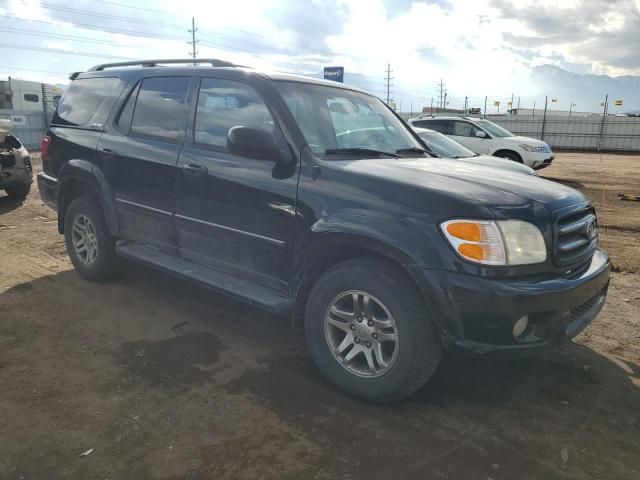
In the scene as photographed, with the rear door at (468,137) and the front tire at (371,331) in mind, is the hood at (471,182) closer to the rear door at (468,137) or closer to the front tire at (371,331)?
the front tire at (371,331)

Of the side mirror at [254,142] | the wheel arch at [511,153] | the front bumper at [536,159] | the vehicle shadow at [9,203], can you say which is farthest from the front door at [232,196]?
the front bumper at [536,159]

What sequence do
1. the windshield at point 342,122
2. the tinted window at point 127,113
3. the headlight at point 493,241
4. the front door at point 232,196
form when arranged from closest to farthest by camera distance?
the headlight at point 493,241
the front door at point 232,196
the windshield at point 342,122
the tinted window at point 127,113

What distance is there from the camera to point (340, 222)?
9.69 feet

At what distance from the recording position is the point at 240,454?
2533mm

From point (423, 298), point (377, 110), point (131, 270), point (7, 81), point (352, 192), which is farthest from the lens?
point (7, 81)

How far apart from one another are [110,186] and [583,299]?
12.6 feet

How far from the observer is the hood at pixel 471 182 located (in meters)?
2.76

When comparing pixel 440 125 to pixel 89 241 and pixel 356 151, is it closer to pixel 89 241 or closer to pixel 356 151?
pixel 89 241

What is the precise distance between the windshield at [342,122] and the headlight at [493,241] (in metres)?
1.08

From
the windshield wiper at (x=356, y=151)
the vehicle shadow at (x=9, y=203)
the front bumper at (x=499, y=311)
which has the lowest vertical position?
the vehicle shadow at (x=9, y=203)

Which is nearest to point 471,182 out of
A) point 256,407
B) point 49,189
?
point 256,407

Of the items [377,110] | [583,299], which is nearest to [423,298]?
[583,299]

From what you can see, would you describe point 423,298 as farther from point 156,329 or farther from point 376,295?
point 156,329

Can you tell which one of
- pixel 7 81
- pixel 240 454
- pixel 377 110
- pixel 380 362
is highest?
pixel 7 81
